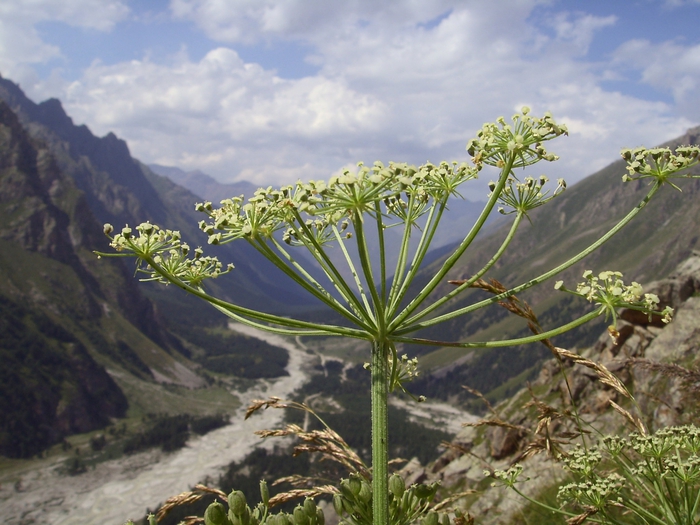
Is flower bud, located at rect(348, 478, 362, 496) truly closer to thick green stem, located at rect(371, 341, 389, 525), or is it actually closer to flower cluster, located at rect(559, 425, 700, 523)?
thick green stem, located at rect(371, 341, 389, 525)

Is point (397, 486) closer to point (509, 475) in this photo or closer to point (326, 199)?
point (509, 475)

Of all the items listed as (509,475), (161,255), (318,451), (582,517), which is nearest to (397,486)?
(318,451)

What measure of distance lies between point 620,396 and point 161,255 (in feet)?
126

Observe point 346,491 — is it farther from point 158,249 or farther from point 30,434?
point 30,434

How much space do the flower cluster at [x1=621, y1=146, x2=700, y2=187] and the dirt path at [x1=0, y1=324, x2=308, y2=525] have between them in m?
117

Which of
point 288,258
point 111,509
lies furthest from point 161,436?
point 288,258

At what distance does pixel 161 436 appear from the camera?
198875 millimetres

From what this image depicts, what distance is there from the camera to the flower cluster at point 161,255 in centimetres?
439

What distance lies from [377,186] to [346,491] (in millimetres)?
2865

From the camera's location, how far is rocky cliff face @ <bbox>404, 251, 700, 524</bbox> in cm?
797

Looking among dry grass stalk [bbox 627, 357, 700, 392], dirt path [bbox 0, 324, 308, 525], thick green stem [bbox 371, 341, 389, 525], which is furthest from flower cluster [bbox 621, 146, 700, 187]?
dirt path [bbox 0, 324, 308, 525]

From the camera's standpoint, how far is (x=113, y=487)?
157 metres

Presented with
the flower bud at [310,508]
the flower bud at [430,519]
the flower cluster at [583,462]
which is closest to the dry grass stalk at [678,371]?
the flower cluster at [583,462]

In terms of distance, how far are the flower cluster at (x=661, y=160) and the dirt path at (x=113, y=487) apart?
117 m
